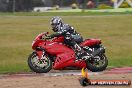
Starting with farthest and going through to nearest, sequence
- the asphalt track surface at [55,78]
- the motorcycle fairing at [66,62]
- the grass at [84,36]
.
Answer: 1. the grass at [84,36]
2. the motorcycle fairing at [66,62]
3. the asphalt track surface at [55,78]

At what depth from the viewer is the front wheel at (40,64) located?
1354cm

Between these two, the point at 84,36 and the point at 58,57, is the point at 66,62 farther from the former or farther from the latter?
the point at 84,36

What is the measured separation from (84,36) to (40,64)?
42.2 feet

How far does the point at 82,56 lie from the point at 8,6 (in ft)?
150

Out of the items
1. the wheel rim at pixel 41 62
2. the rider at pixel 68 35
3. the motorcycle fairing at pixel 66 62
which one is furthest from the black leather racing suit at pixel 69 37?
the wheel rim at pixel 41 62

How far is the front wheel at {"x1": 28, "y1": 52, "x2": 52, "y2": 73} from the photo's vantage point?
1354 cm

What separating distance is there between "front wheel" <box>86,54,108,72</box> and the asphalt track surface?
0.17m

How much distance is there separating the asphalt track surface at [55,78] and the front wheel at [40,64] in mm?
175

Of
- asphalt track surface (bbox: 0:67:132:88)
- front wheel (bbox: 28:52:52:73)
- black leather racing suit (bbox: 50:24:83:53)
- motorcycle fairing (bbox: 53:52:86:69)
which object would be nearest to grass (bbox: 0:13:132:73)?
front wheel (bbox: 28:52:52:73)

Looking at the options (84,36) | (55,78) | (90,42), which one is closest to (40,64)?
(55,78)

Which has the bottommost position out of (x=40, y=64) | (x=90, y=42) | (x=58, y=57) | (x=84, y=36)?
(x=84, y=36)

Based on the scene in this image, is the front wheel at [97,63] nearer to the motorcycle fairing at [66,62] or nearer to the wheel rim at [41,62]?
the motorcycle fairing at [66,62]

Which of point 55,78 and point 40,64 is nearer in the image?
point 55,78

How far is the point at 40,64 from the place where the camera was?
13570 millimetres
